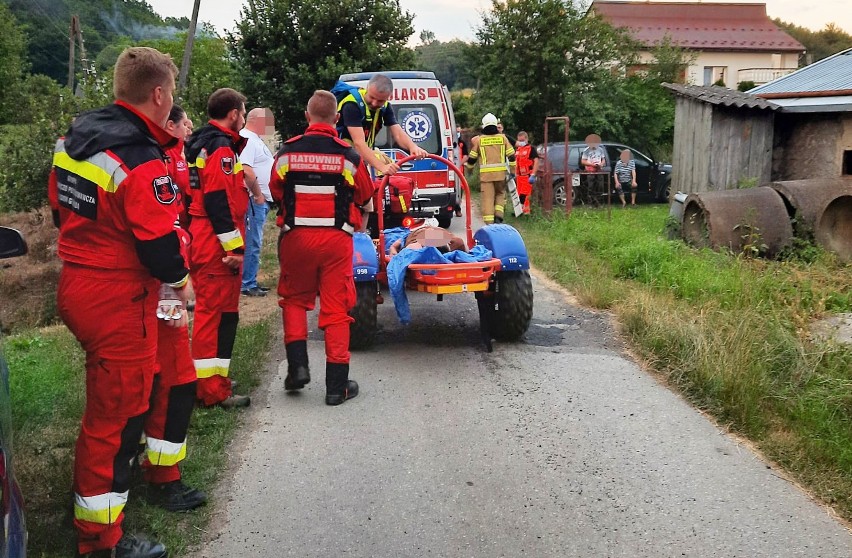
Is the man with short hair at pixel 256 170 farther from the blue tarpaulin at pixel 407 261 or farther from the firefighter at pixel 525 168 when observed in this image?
the firefighter at pixel 525 168

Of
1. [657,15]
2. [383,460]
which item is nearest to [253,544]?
[383,460]

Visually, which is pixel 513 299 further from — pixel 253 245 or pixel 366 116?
pixel 253 245

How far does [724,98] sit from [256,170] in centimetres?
816

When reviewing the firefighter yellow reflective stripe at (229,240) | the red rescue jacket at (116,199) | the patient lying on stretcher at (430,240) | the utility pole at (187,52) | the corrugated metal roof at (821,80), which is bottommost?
the patient lying on stretcher at (430,240)

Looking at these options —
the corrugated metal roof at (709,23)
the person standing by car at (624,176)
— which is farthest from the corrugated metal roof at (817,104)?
the corrugated metal roof at (709,23)

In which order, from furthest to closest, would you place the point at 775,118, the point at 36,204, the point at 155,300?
the point at 36,204
the point at 775,118
the point at 155,300

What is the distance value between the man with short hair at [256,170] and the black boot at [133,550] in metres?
5.20

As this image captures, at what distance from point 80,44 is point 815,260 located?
24.8 m

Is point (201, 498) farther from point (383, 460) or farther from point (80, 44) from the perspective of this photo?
point (80, 44)

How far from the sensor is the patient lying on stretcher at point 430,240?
22.2 feet

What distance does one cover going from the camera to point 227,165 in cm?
506

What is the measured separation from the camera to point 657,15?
49625mm

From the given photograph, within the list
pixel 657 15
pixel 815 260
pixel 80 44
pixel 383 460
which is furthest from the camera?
pixel 657 15

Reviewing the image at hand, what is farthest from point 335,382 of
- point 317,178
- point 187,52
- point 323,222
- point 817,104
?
point 187,52
